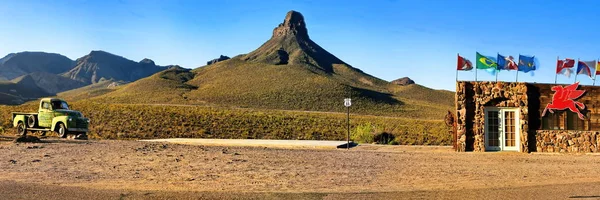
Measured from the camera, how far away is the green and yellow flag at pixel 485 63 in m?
24.0

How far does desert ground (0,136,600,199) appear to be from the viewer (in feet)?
34.1

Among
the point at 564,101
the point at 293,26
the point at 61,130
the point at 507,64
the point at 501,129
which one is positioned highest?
the point at 293,26

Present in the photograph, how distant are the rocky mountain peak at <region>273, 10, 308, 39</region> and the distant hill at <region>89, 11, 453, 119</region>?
1281 inches

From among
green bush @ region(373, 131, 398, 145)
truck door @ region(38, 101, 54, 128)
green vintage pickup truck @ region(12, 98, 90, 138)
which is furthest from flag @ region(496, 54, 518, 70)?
truck door @ region(38, 101, 54, 128)

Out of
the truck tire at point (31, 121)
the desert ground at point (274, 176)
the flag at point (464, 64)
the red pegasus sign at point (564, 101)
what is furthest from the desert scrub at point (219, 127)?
the desert ground at point (274, 176)

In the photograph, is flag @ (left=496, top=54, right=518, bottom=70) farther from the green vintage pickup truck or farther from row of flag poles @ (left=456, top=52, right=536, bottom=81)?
the green vintage pickup truck

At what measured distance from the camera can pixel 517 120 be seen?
2275 cm

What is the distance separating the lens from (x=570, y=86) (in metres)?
23.1

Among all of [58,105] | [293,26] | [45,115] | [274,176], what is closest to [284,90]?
[58,105]

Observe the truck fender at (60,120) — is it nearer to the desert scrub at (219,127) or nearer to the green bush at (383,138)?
the desert scrub at (219,127)

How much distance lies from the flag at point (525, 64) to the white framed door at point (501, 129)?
2419 mm

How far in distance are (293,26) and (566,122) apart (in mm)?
165664

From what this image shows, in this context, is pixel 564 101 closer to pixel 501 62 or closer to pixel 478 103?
pixel 501 62

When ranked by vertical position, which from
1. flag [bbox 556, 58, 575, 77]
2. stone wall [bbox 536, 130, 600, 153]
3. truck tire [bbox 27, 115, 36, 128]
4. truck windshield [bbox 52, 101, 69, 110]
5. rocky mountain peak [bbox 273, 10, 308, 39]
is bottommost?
stone wall [bbox 536, 130, 600, 153]
